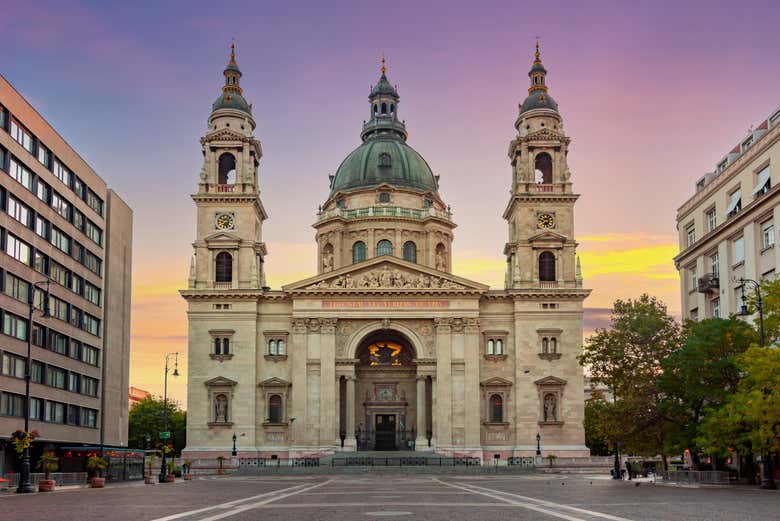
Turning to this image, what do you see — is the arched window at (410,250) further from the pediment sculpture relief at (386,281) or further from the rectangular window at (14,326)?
the rectangular window at (14,326)

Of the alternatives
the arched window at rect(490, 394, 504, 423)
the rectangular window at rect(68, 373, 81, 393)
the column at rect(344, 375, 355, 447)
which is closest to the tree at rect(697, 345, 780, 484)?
the arched window at rect(490, 394, 504, 423)

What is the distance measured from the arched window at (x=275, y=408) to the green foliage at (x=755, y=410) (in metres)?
47.5

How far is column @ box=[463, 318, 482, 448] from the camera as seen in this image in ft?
274

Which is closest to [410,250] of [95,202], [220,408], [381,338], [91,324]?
[381,338]

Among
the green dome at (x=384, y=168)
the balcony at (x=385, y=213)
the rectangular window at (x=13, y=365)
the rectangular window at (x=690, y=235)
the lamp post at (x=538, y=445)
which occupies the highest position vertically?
the green dome at (x=384, y=168)

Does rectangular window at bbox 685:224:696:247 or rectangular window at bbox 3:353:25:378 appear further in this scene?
rectangular window at bbox 685:224:696:247

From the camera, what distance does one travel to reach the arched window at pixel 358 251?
99375 millimetres

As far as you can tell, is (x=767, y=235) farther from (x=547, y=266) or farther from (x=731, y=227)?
(x=547, y=266)

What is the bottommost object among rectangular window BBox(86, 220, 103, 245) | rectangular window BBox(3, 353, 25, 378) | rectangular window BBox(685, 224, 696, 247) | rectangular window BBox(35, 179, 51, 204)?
rectangular window BBox(3, 353, 25, 378)

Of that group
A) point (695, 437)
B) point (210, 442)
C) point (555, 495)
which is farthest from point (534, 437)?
point (555, 495)

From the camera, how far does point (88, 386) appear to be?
7819cm

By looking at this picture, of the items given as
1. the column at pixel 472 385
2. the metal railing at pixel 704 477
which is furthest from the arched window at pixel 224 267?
the metal railing at pixel 704 477

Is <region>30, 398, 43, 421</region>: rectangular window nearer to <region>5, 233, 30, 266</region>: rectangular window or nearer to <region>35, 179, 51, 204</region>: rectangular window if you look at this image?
<region>5, 233, 30, 266</region>: rectangular window

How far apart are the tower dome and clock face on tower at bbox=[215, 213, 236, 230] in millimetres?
18906
